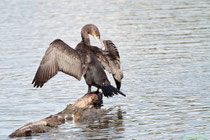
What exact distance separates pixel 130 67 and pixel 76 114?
4.02 metres

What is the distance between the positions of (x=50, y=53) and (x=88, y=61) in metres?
0.69

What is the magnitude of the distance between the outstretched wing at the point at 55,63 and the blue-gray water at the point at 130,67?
683mm

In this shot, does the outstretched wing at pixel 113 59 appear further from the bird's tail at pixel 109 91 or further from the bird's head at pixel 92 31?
the bird's tail at pixel 109 91

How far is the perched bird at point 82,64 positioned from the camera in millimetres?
8938

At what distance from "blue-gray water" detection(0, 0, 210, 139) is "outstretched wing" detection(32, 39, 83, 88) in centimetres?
68

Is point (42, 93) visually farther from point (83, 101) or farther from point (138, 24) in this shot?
point (138, 24)

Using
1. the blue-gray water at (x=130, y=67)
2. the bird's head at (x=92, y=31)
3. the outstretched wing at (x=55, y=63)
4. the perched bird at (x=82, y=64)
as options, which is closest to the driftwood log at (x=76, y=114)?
the blue-gray water at (x=130, y=67)

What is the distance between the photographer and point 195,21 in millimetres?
18297

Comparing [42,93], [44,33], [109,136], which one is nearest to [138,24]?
[44,33]

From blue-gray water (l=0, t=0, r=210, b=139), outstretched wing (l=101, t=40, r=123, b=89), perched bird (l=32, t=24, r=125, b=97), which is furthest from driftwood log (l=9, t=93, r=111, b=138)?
outstretched wing (l=101, t=40, r=123, b=89)

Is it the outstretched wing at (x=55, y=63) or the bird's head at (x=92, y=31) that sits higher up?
the bird's head at (x=92, y=31)

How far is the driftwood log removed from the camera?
795 cm

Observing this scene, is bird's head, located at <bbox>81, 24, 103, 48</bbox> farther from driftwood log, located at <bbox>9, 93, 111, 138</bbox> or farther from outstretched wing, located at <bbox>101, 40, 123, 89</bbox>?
driftwood log, located at <bbox>9, 93, 111, 138</bbox>

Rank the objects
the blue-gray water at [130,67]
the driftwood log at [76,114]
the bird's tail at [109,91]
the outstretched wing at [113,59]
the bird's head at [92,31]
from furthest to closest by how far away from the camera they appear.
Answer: the bird's head at [92,31]
the outstretched wing at [113,59]
the bird's tail at [109,91]
the blue-gray water at [130,67]
the driftwood log at [76,114]
